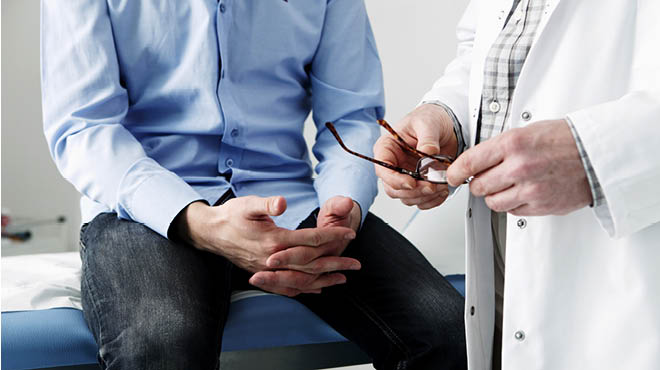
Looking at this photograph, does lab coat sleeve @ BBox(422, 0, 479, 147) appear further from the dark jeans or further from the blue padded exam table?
the blue padded exam table

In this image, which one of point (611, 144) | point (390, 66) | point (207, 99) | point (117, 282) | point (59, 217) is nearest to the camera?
point (611, 144)

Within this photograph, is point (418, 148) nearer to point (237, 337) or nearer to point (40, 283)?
point (237, 337)

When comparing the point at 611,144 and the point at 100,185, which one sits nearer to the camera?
the point at 611,144

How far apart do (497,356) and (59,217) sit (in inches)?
124

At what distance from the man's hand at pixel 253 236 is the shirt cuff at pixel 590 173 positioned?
42 cm

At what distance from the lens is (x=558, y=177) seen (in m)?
0.70

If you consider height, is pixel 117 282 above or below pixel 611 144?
below

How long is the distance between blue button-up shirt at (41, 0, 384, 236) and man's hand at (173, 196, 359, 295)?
4cm

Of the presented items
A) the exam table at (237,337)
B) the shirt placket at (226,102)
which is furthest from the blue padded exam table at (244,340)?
the shirt placket at (226,102)

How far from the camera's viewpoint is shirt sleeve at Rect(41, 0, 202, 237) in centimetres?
109

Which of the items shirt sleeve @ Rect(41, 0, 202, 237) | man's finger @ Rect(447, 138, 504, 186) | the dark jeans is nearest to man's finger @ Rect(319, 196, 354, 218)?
the dark jeans

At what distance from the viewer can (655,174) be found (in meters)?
0.71

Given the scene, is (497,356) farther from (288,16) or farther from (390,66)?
(390,66)

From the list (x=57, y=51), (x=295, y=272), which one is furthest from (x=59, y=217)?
(x=295, y=272)
